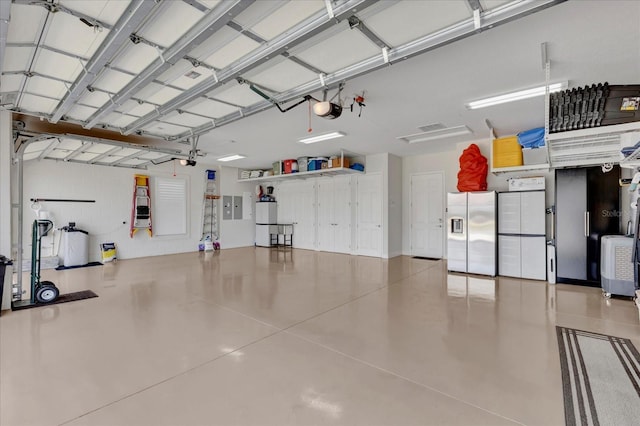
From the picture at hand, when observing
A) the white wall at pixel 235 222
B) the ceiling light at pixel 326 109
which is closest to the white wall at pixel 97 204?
the white wall at pixel 235 222

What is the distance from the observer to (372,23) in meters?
2.33

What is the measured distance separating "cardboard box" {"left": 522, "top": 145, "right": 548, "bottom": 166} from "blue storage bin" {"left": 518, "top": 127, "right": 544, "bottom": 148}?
0.31 metres

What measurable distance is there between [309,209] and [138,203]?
524 centimetres

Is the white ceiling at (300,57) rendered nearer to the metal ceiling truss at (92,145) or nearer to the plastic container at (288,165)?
the metal ceiling truss at (92,145)

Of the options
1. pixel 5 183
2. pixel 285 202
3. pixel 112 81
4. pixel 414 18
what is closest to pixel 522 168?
pixel 414 18

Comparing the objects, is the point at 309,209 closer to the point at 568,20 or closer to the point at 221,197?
the point at 221,197

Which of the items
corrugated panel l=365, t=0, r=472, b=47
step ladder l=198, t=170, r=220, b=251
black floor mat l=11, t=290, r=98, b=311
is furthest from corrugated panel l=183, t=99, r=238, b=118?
step ladder l=198, t=170, r=220, b=251

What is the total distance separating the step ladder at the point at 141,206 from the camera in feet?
27.8

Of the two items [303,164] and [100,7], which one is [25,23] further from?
[303,164]

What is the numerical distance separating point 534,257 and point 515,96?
3262 mm

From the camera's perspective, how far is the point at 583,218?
5180mm

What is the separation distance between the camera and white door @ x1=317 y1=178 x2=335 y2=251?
9.51m

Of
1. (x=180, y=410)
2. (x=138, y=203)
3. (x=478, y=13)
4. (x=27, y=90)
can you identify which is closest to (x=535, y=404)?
(x=180, y=410)

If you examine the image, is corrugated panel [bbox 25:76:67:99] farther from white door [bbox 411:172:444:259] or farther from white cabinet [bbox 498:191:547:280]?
white door [bbox 411:172:444:259]
